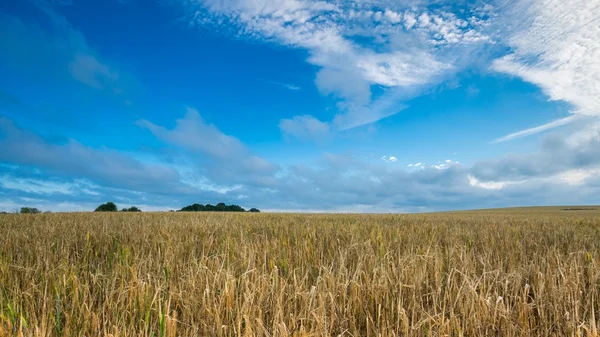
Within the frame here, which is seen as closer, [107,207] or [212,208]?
[107,207]

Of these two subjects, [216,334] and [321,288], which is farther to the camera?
[321,288]

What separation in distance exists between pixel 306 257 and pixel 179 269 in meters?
1.46

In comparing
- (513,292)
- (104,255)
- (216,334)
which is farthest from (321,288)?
(104,255)

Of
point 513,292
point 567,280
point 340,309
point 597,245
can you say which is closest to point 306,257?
point 340,309

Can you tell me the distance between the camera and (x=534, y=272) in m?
3.44

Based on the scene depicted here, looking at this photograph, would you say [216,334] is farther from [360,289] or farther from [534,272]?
[534,272]

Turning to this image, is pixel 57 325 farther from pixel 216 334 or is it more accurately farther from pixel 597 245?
pixel 597 245

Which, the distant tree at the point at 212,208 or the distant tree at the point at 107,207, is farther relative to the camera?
the distant tree at the point at 212,208

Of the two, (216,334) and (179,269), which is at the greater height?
(179,269)

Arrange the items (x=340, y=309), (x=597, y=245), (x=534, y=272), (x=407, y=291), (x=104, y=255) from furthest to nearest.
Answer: (x=597, y=245)
(x=104, y=255)
(x=534, y=272)
(x=407, y=291)
(x=340, y=309)

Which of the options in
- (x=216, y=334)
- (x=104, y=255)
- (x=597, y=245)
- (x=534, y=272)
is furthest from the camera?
(x=597, y=245)

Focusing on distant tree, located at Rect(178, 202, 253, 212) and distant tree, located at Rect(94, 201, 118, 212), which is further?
distant tree, located at Rect(178, 202, 253, 212)

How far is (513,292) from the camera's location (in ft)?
10.2

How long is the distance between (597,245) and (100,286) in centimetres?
723
